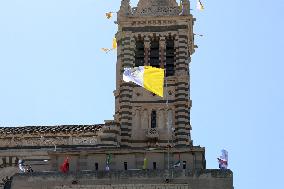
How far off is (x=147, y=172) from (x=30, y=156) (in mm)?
17582

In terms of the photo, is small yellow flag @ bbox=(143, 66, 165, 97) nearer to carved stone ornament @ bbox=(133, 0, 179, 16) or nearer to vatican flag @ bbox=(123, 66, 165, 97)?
vatican flag @ bbox=(123, 66, 165, 97)

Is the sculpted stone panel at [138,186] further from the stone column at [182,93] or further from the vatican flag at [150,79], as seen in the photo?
the stone column at [182,93]

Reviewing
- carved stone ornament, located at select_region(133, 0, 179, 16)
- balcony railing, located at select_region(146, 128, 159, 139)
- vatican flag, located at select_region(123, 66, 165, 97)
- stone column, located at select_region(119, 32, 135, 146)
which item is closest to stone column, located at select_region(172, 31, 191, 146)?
balcony railing, located at select_region(146, 128, 159, 139)

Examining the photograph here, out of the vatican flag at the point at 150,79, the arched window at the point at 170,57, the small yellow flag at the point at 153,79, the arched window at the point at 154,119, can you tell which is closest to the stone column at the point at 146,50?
the arched window at the point at 170,57

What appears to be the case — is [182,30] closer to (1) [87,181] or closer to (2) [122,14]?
(2) [122,14]

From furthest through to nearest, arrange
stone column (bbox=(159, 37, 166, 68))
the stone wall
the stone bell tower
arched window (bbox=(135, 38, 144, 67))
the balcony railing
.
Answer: arched window (bbox=(135, 38, 144, 67)) → stone column (bbox=(159, 37, 166, 68)) → the stone bell tower → the balcony railing → the stone wall

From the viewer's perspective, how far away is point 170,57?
64.8 m

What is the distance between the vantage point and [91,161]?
47.8 metres

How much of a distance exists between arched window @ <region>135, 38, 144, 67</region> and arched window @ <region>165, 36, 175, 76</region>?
2215mm

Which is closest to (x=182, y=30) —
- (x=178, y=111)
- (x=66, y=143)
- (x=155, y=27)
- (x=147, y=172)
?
(x=155, y=27)

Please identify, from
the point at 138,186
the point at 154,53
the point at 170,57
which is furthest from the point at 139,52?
the point at 138,186

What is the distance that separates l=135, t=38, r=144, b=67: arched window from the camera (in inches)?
2544

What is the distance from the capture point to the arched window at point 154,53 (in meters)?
64.4

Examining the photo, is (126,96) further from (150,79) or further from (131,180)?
(131,180)
